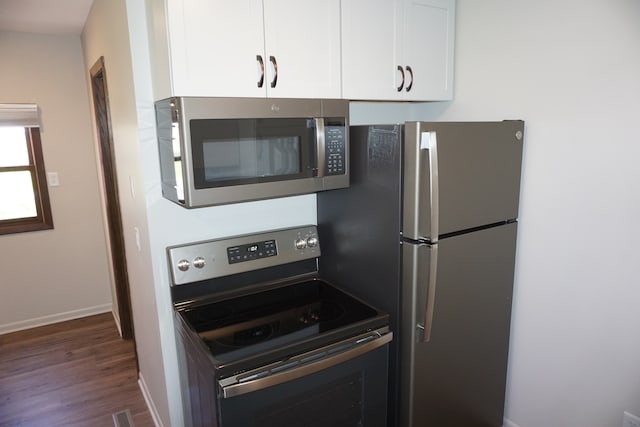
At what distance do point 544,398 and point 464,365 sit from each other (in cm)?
47

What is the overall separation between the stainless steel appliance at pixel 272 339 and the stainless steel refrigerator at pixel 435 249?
0.40ft

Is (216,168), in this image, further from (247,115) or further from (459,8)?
(459,8)

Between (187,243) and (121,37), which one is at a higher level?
(121,37)

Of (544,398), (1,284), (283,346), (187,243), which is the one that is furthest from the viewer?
(1,284)

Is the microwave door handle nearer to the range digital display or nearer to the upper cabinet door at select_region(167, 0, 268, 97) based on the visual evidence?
the upper cabinet door at select_region(167, 0, 268, 97)

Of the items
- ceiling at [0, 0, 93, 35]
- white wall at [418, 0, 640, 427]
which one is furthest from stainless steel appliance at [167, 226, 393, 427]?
ceiling at [0, 0, 93, 35]

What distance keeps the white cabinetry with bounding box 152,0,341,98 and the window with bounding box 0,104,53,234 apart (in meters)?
2.41

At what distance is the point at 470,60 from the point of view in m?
2.07

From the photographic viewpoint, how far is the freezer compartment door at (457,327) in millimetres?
1679

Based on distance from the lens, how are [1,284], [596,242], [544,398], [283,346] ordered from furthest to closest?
[1,284] < [544,398] < [596,242] < [283,346]

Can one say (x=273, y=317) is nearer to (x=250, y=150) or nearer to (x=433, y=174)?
(x=250, y=150)

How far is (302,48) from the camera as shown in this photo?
165cm

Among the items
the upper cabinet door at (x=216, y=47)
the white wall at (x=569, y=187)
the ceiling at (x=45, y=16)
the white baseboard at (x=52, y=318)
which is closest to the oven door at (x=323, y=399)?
the white wall at (x=569, y=187)

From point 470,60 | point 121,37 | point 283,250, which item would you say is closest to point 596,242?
point 470,60
